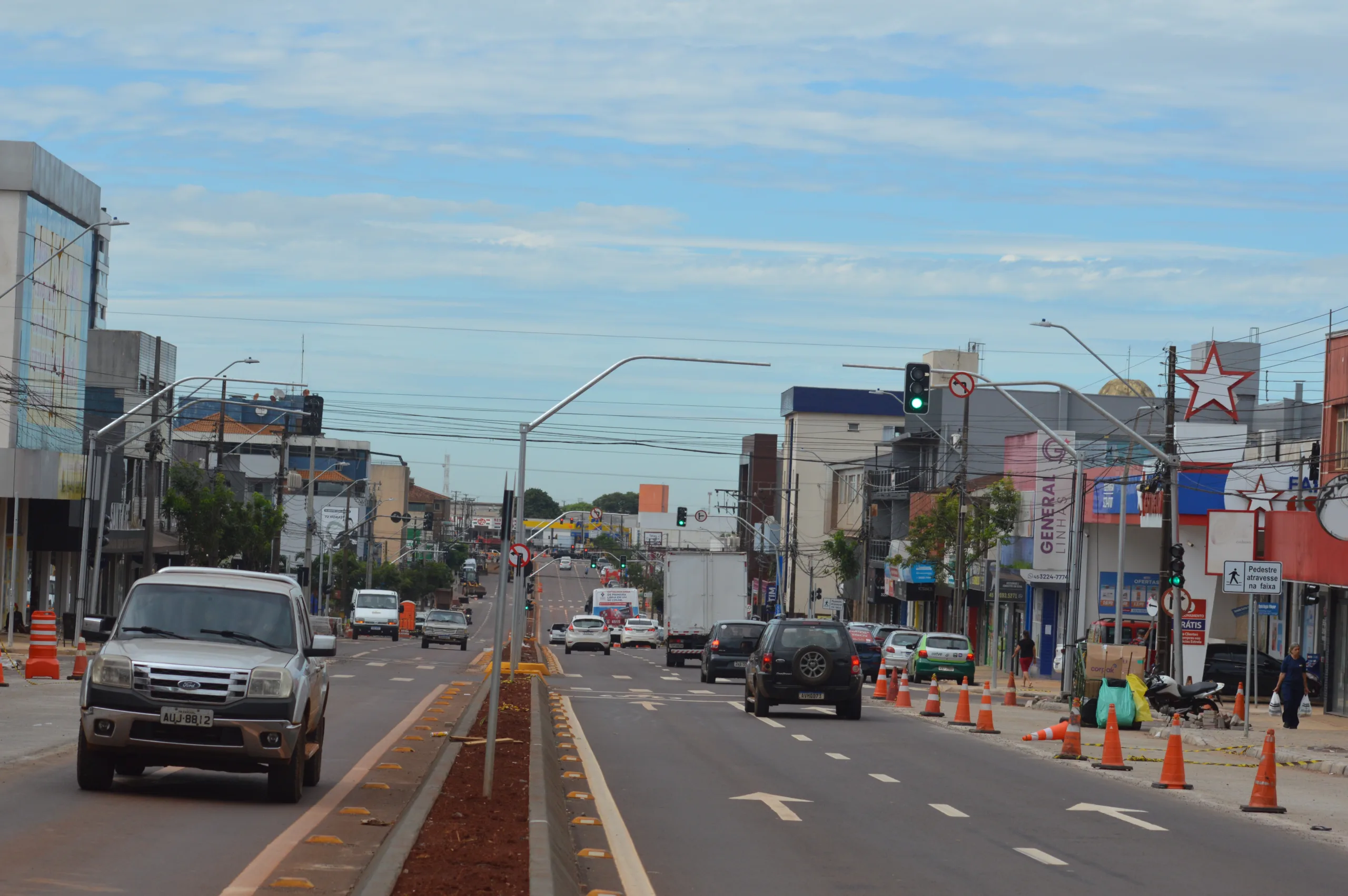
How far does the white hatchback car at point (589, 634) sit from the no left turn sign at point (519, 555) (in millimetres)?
26756

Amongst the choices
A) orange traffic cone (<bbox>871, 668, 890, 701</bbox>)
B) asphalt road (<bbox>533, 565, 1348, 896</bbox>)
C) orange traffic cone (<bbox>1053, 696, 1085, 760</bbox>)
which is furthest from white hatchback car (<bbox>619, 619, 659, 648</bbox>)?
orange traffic cone (<bbox>1053, 696, 1085, 760</bbox>)

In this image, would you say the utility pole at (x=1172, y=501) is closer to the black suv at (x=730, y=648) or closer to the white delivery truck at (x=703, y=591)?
the black suv at (x=730, y=648)

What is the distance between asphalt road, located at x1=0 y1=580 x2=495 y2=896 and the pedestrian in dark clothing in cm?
2001

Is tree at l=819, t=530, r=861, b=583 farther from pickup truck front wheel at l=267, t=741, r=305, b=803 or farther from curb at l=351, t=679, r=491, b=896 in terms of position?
pickup truck front wheel at l=267, t=741, r=305, b=803

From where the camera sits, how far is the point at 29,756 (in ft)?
54.6

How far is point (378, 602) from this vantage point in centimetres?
7831

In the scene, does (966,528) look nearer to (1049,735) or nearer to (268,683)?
(1049,735)

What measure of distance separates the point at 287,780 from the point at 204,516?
5334 centimetres

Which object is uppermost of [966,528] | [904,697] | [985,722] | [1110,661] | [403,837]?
[966,528]

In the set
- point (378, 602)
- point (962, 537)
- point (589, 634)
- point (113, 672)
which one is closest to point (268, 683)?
point (113, 672)

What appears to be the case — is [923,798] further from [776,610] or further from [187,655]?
[776,610]

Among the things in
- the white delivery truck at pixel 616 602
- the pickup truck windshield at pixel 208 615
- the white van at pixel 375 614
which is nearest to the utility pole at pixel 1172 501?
the pickup truck windshield at pixel 208 615

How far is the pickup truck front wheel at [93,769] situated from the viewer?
13.6 meters

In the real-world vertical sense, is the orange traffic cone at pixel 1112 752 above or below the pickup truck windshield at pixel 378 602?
above
